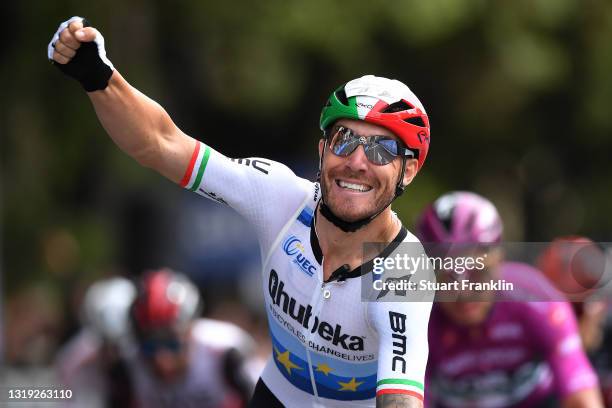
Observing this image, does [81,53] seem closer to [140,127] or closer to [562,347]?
[140,127]

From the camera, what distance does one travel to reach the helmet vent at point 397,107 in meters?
5.11

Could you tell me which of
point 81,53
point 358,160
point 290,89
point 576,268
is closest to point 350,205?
point 358,160

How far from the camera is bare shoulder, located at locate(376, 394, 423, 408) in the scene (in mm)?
4914

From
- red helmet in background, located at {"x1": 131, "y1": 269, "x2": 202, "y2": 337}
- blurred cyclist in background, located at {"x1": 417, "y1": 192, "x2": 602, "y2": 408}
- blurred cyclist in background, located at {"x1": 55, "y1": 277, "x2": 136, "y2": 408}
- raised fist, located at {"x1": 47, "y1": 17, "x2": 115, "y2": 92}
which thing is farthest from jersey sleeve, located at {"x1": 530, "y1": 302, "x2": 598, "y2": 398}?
blurred cyclist in background, located at {"x1": 55, "y1": 277, "x2": 136, "y2": 408}

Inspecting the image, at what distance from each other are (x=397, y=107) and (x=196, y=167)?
0.90m

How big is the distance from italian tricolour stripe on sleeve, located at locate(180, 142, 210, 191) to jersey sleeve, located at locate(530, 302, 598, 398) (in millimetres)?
2393

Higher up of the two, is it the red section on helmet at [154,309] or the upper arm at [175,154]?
the red section on helmet at [154,309]

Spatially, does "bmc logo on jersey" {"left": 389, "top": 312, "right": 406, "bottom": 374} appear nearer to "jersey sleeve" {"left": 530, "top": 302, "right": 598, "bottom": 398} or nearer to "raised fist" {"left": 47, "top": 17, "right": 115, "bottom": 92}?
"raised fist" {"left": 47, "top": 17, "right": 115, "bottom": 92}

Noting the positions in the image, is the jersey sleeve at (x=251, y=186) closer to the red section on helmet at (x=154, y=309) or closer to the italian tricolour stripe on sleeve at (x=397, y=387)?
the italian tricolour stripe on sleeve at (x=397, y=387)

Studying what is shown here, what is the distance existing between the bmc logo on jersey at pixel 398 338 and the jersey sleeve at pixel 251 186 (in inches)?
29.6

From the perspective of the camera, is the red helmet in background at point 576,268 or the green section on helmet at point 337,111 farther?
the red helmet in background at point 576,268

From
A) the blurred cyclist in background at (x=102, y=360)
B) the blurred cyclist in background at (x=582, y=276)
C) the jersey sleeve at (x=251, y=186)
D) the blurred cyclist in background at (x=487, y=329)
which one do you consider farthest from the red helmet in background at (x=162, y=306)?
the jersey sleeve at (x=251, y=186)

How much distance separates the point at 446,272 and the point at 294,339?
5.66 ft

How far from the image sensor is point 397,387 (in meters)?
4.94
